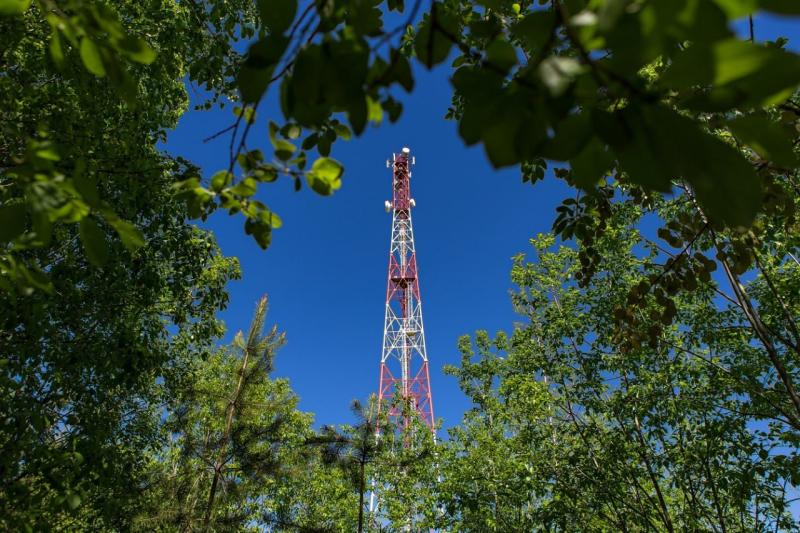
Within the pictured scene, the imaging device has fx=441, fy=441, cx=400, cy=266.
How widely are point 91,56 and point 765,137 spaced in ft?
2.93

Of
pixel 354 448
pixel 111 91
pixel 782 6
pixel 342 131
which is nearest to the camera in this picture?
pixel 782 6

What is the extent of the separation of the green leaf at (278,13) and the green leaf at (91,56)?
28 centimetres

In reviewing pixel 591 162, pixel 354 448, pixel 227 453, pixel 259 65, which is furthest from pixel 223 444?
pixel 591 162

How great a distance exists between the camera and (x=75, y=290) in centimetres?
465

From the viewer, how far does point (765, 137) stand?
43cm

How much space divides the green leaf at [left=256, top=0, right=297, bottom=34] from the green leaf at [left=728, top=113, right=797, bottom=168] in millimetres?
535

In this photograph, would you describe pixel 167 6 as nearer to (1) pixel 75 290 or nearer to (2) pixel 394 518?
(1) pixel 75 290

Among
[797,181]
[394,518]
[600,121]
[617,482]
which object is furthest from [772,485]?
[394,518]

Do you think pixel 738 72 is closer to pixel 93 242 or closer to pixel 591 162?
pixel 591 162

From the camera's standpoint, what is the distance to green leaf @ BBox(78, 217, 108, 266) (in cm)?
75

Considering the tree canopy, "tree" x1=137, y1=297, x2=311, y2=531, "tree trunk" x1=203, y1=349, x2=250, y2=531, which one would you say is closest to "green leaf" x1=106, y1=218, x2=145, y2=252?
the tree canopy

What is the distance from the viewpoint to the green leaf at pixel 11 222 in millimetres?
777

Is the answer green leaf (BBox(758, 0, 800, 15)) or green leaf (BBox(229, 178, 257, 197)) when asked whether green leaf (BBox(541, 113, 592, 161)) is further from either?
green leaf (BBox(229, 178, 257, 197))

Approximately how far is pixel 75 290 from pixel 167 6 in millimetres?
3507
